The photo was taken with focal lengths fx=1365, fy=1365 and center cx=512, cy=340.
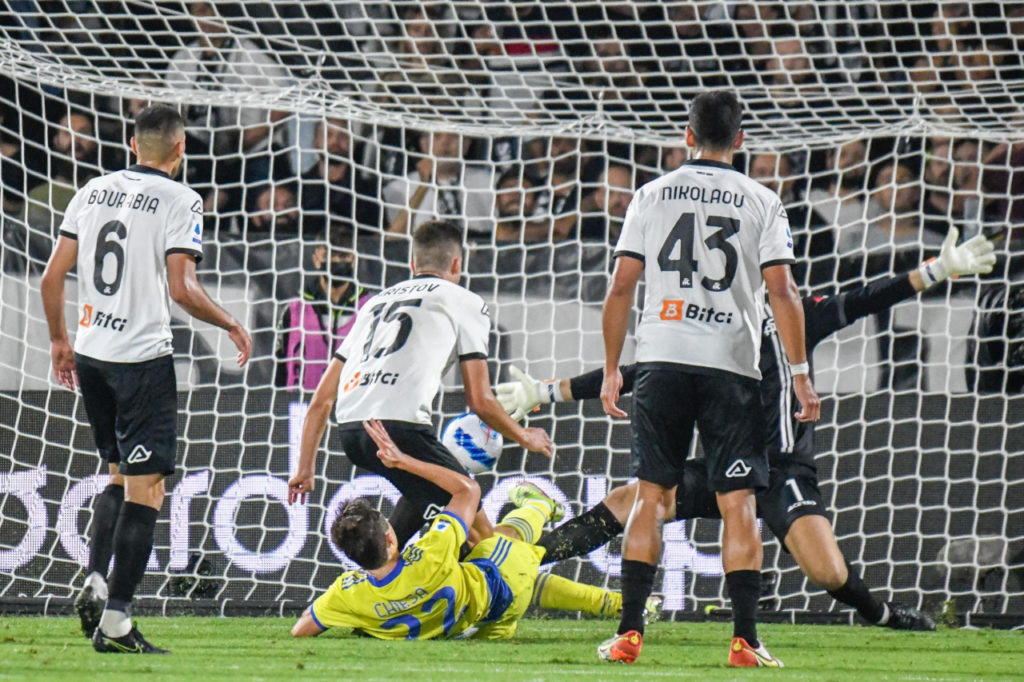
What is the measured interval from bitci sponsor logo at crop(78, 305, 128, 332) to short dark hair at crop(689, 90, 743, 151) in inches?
69.1

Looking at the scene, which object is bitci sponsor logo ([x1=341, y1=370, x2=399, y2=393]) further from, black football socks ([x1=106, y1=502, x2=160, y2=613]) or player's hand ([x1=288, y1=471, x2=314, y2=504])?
black football socks ([x1=106, y1=502, x2=160, y2=613])

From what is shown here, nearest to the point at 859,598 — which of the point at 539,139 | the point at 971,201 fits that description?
the point at 971,201

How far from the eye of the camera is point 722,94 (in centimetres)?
389

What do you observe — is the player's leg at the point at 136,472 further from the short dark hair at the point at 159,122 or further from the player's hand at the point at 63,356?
the short dark hair at the point at 159,122

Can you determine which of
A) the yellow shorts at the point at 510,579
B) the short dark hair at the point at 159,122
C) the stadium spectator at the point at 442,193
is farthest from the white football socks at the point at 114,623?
the stadium spectator at the point at 442,193

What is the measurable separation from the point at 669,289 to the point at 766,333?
4.11ft

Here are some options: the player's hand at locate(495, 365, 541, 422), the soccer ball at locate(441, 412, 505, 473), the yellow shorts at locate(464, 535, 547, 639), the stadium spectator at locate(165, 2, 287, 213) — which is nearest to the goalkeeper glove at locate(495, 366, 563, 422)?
the player's hand at locate(495, 365, 541, 422)

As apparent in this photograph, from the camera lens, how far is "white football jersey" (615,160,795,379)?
3.79 metres

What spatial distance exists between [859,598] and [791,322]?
68.7 inches

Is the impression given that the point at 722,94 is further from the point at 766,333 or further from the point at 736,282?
the point at 766,333

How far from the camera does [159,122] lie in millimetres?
4070

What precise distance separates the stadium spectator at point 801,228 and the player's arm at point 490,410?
2.64 m

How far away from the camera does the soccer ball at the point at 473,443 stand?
17.2 ft

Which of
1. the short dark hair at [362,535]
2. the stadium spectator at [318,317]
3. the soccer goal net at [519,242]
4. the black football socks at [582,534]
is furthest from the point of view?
the stadium spectator at [318,317]
